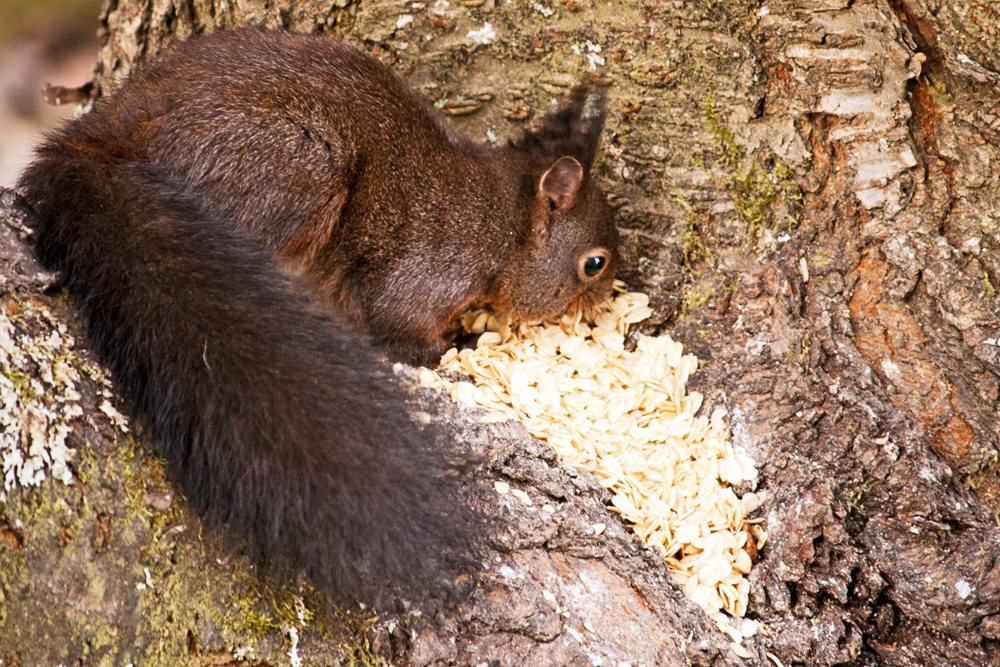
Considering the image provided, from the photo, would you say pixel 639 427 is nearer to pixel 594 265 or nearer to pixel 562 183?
pixel 594 265

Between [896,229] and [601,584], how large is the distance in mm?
1430

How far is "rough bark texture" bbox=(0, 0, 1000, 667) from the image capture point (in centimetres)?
200

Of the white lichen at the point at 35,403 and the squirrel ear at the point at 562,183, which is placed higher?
the squirrel ear at the point at 562,183

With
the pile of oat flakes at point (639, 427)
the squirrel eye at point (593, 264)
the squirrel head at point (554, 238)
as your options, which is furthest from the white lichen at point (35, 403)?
the squirrel eye at point (593, 264)

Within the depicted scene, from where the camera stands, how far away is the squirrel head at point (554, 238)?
331 cm

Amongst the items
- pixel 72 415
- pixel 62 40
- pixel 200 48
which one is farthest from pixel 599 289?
pixel 62 40

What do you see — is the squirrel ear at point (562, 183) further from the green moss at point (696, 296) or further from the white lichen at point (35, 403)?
the white lichen at point (35, 403)

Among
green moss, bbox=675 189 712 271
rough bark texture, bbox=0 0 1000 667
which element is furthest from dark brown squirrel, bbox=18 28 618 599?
green moss, bbox=675 189 712 271

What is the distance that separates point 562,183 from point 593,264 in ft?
1.07

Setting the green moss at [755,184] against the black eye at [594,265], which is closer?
the green moss at [755,184]

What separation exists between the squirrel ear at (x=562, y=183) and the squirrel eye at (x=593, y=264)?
20 centimetres

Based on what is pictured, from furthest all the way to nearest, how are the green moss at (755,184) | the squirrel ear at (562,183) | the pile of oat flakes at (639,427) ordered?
the squirrel ear at (562,183)
the green moss at (755,184)
the pile of oat flakes at (639,427)

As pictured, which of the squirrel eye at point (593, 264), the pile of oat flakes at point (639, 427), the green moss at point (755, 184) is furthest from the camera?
the squirrel eye at point (593, 264)

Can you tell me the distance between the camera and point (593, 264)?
339cm
